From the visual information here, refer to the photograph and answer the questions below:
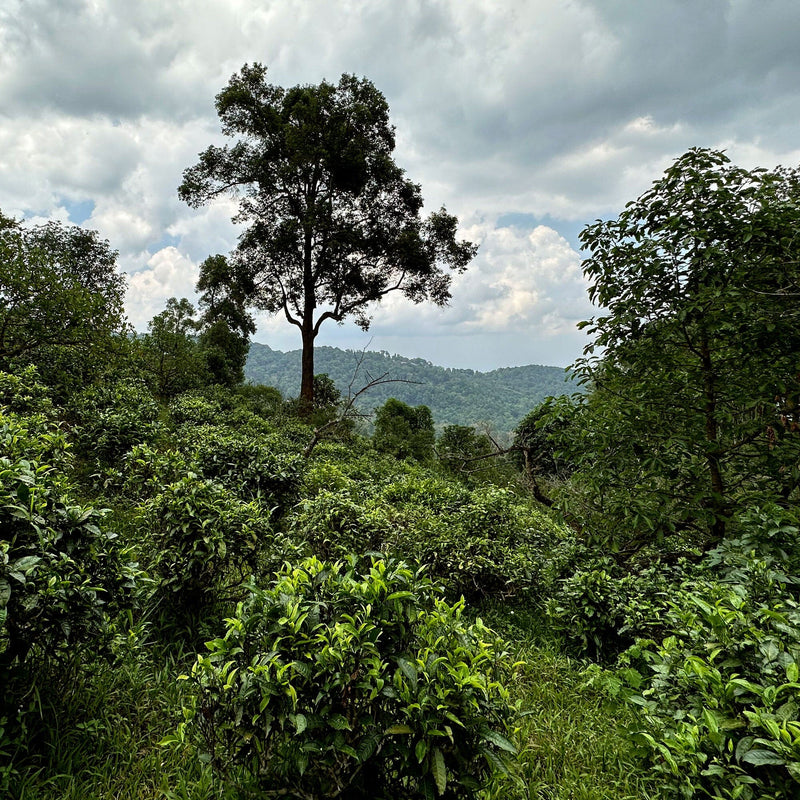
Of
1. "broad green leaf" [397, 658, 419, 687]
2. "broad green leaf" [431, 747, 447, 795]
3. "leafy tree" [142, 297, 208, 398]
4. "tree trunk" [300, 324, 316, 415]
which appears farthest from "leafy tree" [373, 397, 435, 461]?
"broad green leaf" [431, 747, 447, 795]

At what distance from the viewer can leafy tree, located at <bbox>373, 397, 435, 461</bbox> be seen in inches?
643

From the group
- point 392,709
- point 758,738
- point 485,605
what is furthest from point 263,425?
point 758,738

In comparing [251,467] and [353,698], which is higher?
[251,467]

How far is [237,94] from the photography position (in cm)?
1498

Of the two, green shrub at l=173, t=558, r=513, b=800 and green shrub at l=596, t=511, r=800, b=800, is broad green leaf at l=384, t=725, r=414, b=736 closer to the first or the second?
green shrub at l=173, t=558, r=513, b=800

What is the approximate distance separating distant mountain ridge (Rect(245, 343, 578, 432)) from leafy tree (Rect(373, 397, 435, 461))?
74872 millimetres

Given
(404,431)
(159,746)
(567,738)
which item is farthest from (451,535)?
(404,431)

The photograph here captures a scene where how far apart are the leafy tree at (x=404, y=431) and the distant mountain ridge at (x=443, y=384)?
246ft

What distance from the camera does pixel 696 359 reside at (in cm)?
378

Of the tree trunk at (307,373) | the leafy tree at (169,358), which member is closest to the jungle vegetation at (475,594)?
the leafy tree at (169,358)

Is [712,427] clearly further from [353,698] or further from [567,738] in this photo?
[353,698]

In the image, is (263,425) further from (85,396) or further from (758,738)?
(758,738)

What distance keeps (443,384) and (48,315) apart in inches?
5752

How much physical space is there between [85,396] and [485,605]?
7.41 meters
